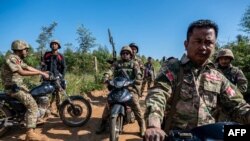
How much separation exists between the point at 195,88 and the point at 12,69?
5.18 meters

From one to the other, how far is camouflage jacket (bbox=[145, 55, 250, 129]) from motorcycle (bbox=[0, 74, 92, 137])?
17.3 ft

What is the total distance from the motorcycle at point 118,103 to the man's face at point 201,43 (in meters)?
3.66

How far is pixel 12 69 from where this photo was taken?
687cm

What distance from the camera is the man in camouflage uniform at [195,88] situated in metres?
2.48

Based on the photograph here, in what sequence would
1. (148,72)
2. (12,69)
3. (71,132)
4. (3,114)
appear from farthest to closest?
(148,72), (71,132), (3,114), (12,69)

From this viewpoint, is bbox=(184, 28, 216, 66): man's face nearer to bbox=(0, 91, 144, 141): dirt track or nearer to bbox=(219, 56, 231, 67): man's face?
bbox=(219, 56, 231, 67): man's face

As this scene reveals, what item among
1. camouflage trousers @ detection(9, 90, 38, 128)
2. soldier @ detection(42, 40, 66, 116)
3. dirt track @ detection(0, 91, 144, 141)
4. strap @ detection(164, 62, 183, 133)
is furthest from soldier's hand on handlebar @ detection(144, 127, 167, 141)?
soldier @ detection(42, 40, 66, 116)

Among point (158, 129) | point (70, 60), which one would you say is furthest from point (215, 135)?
point (70, 60)

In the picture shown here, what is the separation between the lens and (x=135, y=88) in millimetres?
7168

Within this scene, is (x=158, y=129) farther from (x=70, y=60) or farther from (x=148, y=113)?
(x=70, y=60)

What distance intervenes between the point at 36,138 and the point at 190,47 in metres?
5.38

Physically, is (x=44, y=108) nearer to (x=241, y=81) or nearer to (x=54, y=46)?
(x=54, y=46)

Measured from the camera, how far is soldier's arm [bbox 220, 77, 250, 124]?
2.57 m

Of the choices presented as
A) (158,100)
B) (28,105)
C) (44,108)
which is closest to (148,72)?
(44,108)
